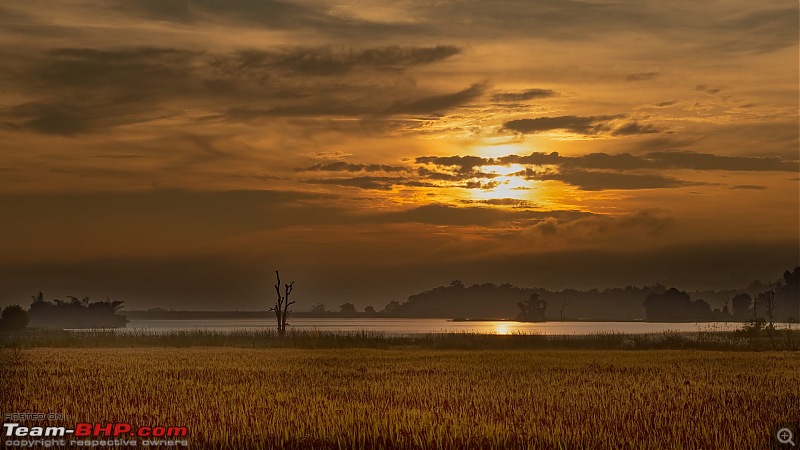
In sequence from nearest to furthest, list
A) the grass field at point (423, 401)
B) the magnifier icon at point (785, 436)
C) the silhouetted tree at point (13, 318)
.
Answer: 1. the magnifier icon at point (785, 436)
2. the grass field at point (423, 401)
3. the silhouetted tree at point (13, 318)

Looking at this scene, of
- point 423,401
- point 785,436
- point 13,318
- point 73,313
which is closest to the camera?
point 785,436

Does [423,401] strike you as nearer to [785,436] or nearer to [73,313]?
[785,436]

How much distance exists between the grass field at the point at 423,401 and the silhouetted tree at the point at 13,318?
71087 mm

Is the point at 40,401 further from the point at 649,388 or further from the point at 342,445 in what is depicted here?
the point at 649,388

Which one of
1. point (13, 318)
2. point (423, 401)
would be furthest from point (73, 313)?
point (423, 401)

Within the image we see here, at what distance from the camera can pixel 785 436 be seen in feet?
47.0

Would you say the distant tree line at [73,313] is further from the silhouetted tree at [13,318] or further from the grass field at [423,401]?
the grass field at [423,401]

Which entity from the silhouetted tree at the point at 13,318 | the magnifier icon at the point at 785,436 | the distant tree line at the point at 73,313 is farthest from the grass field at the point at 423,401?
the distant tree line at the point at 73,313

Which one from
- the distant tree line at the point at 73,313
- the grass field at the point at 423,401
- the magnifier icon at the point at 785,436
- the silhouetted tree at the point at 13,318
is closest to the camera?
the magnifier icon at the point at 785,436

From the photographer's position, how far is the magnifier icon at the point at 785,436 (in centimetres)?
1405

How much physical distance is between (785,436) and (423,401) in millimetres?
8320

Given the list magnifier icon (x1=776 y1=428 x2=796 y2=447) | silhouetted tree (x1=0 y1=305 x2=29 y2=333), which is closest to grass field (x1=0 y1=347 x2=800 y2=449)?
magnifier icon (x1=776 y1=428 x2=796 y2=447)

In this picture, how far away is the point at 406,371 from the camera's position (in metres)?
30.6

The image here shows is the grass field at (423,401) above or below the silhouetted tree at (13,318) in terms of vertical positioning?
below
